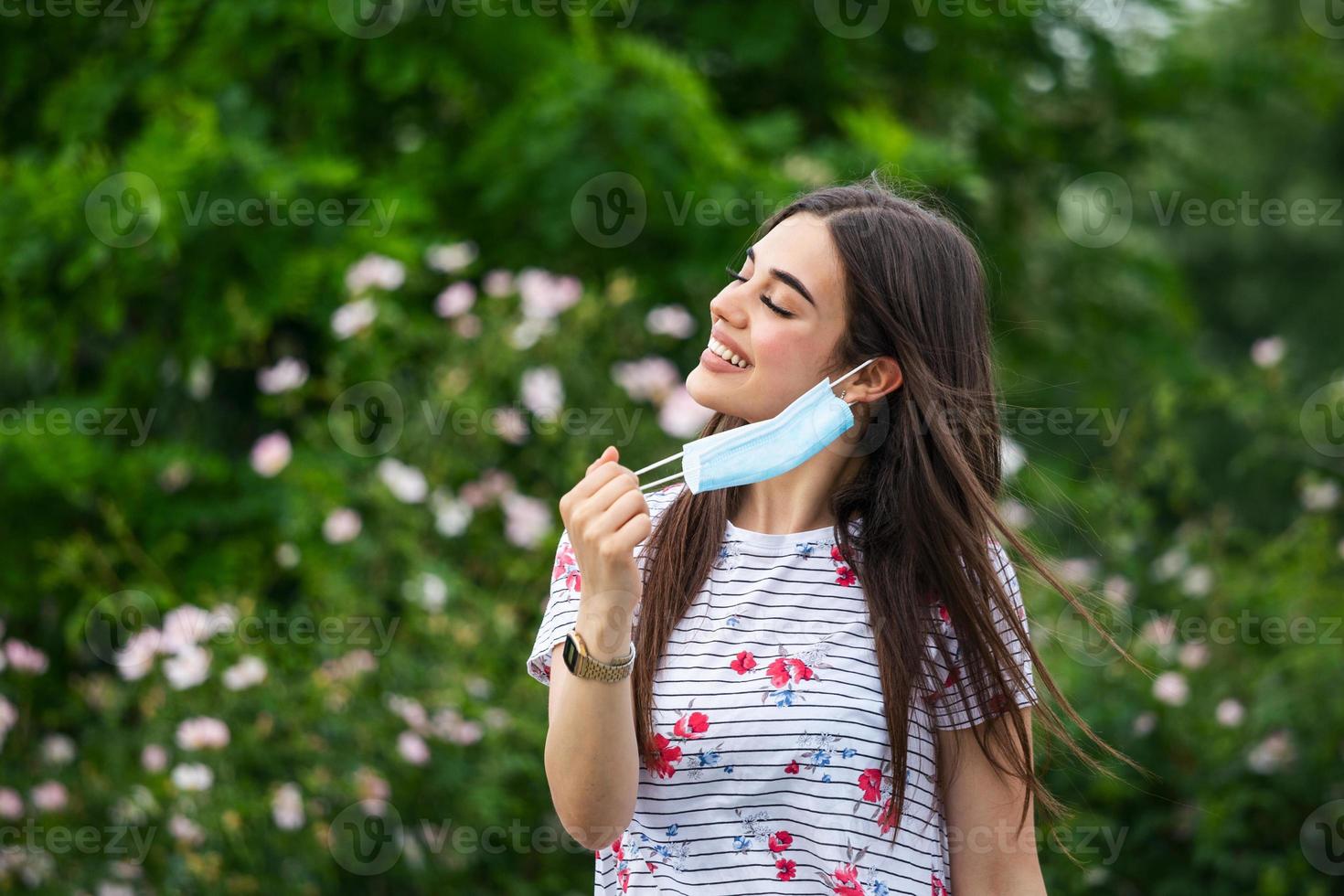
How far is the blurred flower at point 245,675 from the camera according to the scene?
3783mm

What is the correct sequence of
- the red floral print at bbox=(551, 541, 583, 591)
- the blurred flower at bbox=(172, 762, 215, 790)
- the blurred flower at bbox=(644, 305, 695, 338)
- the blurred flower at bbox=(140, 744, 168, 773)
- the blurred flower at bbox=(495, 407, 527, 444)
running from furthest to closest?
1. the blurred flower at bbox=(644, 305, 695, 338)
2. the blurred flower at bbox=(495, 407, 527, 444)
3. the blurred flower at bbox=(140, 744, 168, 773)
4. the blurred flower at bbox=(172, 762, 215, 790)
5. the red floral print at bbox=(551, 541, 583, 591)

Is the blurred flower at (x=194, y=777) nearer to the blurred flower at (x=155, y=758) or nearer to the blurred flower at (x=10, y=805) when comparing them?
the blurred flower at (x=155, y=758)

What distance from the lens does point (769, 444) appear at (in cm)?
189

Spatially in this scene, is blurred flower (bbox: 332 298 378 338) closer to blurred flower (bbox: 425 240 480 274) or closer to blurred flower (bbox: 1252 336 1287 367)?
blurred flower (bbox: 425 240 480 274)

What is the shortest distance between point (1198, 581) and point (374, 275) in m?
2.96

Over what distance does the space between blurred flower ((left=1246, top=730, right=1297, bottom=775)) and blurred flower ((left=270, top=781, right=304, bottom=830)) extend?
2.84 metres

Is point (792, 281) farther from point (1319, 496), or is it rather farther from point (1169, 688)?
point (1319, 496)

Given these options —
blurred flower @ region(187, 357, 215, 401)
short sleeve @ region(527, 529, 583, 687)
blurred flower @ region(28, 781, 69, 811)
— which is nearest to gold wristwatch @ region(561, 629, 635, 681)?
short sleeve @ region(527, 529, 583, 687)

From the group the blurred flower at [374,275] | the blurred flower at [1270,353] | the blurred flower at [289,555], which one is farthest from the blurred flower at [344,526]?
the blurred flower at [1270,353]

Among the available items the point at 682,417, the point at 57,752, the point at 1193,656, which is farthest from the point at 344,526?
the point at 1193,656

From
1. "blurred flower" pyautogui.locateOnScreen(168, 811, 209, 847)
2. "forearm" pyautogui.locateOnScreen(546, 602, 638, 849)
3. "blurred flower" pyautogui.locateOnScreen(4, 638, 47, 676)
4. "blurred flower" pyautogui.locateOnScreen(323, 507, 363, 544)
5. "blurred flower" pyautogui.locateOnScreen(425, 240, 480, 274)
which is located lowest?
"forearm" pyautogui.locateOnScreen(546, 602, 638, 849)

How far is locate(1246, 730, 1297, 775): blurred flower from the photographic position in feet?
14.3

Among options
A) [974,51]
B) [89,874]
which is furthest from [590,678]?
[974,51]

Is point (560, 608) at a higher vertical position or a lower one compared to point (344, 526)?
lower
